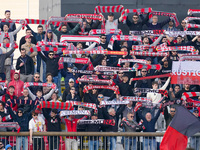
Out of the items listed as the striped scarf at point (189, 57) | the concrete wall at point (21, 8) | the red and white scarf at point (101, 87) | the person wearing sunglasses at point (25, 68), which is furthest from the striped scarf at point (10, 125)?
the concrete wall at point (21, 8)

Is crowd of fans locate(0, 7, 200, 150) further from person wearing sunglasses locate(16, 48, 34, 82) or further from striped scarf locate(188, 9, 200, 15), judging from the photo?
striped scarf locate(188, 9, 200, 15)

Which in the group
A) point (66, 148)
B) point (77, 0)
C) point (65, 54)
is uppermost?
point (77, 0)

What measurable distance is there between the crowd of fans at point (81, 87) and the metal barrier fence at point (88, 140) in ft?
0.09

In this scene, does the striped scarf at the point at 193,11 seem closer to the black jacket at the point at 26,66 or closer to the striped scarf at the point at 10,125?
the black jacket at the point at 26,66

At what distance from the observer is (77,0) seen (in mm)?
31422

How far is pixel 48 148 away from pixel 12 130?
1550mm

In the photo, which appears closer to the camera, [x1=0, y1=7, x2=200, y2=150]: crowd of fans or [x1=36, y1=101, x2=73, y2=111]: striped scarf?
[x1=0, y1=7, x2=200, y2=150]: crowd of fans

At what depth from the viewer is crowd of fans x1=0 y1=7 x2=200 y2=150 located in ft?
69.0

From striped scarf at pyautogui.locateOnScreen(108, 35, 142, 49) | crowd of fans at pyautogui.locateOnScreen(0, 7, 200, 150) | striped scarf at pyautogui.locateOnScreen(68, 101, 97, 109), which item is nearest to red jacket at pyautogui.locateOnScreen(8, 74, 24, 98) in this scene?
crowd of fans at pyautogui.locateOnScreen(0, 7, 200, 150)

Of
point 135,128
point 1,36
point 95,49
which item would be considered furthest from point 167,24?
point 135,128

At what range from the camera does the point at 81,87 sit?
78.7 ft

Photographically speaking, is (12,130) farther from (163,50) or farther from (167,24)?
(167,24)

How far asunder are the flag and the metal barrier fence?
3.26m

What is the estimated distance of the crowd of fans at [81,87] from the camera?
21031mm
